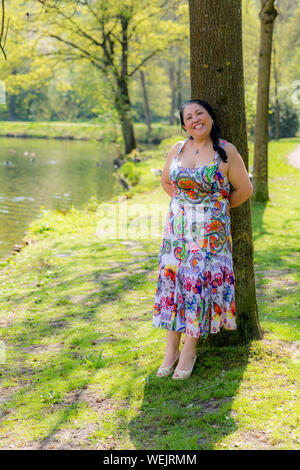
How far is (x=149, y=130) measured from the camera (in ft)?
160

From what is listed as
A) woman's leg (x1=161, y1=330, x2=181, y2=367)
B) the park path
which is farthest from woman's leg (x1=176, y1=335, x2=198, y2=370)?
the park path

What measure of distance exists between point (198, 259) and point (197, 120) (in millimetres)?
1109

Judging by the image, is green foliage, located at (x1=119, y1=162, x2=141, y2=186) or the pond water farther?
green foliage, located at (x1=119, y1=162, x2=141, y2=186)

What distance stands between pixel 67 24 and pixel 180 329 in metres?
24.6

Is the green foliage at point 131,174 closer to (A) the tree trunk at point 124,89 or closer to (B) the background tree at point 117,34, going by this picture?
(A) the tree trunk at point 124,89

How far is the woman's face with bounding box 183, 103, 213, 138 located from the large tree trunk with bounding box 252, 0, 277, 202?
8.38 metres

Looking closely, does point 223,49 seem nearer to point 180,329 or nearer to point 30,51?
point 180,329

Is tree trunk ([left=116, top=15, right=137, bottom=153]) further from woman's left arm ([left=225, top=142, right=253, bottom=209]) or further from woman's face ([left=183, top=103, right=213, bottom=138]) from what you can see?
woman's left arm ([left=225, top=142, right=253, bottom=209])

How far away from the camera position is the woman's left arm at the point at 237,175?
4.12 metres

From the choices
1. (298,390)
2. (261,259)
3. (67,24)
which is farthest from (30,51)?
(298,390)

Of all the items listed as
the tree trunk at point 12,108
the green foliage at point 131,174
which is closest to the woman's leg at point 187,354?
the green foliage at point 131,174

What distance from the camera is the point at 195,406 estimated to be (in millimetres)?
3885

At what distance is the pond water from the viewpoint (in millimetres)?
15117

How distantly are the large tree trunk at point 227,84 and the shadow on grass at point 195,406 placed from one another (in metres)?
0.28
